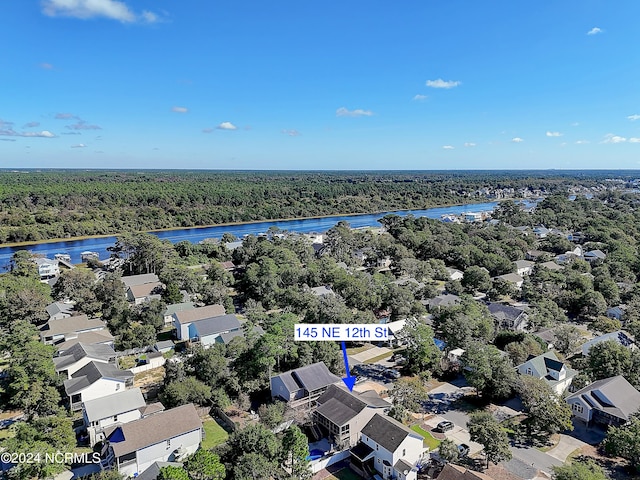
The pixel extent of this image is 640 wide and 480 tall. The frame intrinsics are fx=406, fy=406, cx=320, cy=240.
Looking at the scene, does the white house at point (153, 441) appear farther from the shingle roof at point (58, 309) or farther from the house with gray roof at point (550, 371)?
the shingle roof at point (58, 309)

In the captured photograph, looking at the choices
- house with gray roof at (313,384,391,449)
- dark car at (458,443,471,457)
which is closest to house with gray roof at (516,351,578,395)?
dark car at (458,443,471,457)

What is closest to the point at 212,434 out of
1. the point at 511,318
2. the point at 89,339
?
the point at 89,339

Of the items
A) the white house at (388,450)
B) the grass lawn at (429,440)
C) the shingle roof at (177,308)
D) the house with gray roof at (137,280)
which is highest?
the house with gray roof at (137,280)

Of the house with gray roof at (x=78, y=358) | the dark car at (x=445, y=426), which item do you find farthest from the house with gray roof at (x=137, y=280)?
the dark car at (x=445, y=426)

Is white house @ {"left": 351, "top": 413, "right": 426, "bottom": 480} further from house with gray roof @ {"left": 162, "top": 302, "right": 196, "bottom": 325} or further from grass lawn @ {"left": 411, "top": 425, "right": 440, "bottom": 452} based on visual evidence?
house with gray roof @ {"left": 162, "top": 302, "right": 196, "bottom": 325}

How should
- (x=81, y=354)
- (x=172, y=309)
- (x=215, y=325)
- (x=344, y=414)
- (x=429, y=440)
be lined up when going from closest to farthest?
(x=344, y=414) → (x=429, y=440) → (x=81, y=354) → (x=215, y=325) → (x=172, y=309)

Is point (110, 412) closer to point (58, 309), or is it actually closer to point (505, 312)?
point (58, 309)
